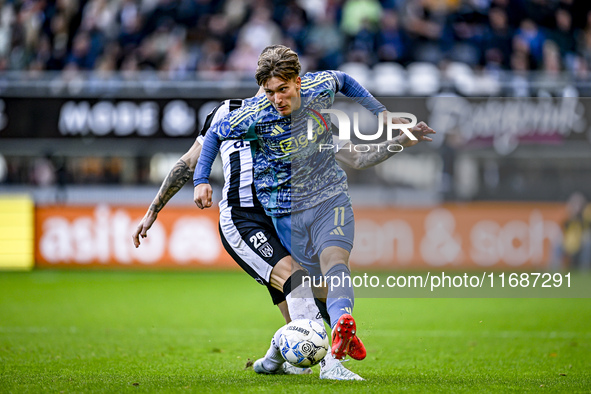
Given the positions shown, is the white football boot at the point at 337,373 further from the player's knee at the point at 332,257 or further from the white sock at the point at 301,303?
the player's knee at the point at 332,257

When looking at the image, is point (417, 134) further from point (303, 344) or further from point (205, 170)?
point (303, 344)

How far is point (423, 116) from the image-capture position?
12.4 m

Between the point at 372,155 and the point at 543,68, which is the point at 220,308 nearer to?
the point at 372,155

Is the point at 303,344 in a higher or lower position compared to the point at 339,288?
lower

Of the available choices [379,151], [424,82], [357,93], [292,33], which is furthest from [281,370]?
[292,33]

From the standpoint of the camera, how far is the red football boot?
4.41 m

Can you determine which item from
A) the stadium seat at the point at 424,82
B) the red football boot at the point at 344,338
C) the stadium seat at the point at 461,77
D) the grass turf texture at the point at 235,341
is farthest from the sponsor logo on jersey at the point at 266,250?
the stadium seat at the point at 461,77

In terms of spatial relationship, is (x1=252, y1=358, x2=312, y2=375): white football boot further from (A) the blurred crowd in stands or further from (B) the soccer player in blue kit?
(A) the blurred crowd in stands

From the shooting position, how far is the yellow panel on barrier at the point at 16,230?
13.4 m

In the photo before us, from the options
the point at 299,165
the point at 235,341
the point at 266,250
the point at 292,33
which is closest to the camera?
the point at 299,165

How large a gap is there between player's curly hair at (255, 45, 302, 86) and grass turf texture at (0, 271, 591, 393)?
1.59m

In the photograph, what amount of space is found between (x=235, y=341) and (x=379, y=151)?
2748 mm

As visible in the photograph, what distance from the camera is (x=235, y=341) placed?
722 centimetres

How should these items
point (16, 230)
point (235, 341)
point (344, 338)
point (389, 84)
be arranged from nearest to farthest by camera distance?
point (344, 338)
point (235, 341)
point (389, 84)
point (16, 230)
